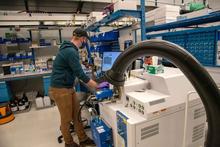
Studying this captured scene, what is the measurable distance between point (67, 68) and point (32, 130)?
1678mm

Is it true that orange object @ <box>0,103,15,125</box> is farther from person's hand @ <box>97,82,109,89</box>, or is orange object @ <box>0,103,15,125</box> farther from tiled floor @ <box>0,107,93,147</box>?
person's hand @ <box>97,82,109,89</box>

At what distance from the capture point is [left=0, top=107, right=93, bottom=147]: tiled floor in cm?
249

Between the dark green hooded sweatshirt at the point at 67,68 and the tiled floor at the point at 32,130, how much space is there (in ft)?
3.41

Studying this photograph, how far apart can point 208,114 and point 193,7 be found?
296cm

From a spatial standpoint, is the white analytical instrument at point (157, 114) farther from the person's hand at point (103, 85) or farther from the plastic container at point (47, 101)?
the plastic container at point (47, 101)

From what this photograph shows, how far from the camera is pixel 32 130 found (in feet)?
9.50

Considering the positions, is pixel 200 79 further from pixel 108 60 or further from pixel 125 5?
pixel 108 60

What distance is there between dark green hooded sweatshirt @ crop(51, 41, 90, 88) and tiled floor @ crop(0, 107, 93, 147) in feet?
3.41

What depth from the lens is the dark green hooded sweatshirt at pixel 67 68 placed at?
187cm

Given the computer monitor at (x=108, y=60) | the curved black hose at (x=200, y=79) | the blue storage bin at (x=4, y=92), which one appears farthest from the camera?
the blue storage bin at (x=4, y=92)

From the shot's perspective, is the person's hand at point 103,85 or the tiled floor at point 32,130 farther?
the tiled floor at point 32,130

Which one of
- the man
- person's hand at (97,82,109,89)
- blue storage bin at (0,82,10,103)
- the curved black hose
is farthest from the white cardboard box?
blue storage bin at (0,82,10,103)

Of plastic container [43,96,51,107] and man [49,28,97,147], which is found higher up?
man [49,28,97,147]

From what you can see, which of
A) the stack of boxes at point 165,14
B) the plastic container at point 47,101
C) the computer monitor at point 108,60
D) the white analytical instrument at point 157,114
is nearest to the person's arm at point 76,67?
the white analytical instrument at point 157,114
